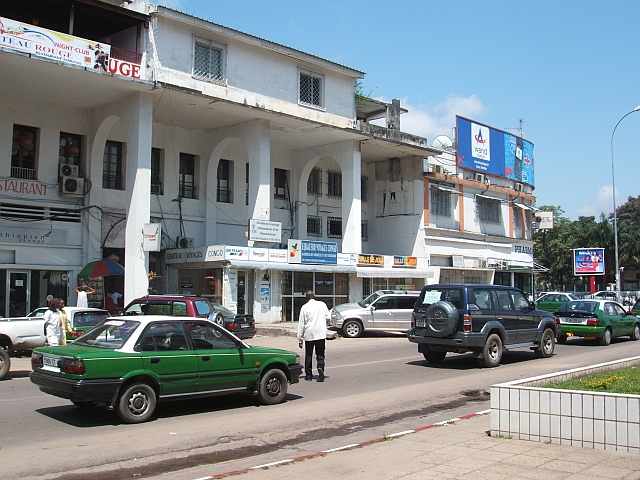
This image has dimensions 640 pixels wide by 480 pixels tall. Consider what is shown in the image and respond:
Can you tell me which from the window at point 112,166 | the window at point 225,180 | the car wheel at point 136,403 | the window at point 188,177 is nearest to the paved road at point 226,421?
the car wheel at point 136,403

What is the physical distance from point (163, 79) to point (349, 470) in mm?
22112

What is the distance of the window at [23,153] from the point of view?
83.6ft

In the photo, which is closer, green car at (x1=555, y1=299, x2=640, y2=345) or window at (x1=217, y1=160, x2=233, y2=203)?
green car at (x1=555, y1=299, x2=640, y2=345)

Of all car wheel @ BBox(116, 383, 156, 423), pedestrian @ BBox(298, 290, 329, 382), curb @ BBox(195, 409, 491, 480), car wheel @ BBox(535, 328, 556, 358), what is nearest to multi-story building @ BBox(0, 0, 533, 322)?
pedestrian @ BBox(298, 290, 329, 382)

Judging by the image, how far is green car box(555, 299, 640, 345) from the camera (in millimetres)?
20859

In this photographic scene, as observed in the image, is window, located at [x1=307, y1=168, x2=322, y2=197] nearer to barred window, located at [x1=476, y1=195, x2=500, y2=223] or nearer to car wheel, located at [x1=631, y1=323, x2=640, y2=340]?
barred window, located at [x1=476, y1=195, x2=500, y2=223]

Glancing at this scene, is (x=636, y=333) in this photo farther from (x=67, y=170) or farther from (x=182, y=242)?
(x=67, y=170)

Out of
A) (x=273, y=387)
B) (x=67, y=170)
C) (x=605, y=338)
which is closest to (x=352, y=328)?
(x=605, y=338)

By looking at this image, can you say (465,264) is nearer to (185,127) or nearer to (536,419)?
(185,127)

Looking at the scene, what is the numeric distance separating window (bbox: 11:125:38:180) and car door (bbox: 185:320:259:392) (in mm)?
18767

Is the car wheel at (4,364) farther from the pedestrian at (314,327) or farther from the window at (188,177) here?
the window at (188,177)

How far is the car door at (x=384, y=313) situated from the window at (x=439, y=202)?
49.1 feet

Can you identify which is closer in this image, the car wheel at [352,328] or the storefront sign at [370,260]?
the car wheel at [352,328]

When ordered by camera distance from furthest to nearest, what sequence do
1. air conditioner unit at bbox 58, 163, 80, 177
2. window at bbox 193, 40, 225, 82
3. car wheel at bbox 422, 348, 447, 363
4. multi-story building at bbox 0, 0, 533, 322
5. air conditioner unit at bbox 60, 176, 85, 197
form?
window at bbox 193, 40, 225, 82 → air conditioner unit at bbox 58, 163, 80, 177 → air conditioner unit at bbox 60, 176, 85, 197 → multi-story building at bbox 0, 0, 533, 322 → car wheel at bbox 422, 348, 447, 363
